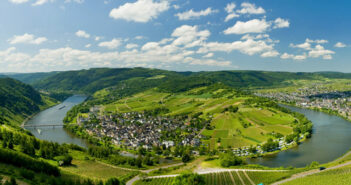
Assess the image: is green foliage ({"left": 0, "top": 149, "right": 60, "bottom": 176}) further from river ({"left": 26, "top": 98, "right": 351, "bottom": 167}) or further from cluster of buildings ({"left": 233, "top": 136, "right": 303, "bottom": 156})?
cluster of buildings ({"left": 233, "top": 136, "right": 303, "bottom": 156})

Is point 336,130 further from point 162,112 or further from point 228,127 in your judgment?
point 162,112

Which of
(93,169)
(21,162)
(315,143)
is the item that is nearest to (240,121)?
(315,143)

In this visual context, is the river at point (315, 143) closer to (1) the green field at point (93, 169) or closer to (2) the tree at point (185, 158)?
(2) the tree at point (185, 158)

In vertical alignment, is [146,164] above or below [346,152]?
below

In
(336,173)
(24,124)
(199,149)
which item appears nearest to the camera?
(336,173)

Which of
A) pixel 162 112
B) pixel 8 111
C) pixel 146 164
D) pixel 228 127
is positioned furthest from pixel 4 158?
pixel 8 111

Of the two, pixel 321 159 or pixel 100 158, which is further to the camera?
pixel 100 158

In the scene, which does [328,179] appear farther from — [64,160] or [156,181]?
[64,160]
